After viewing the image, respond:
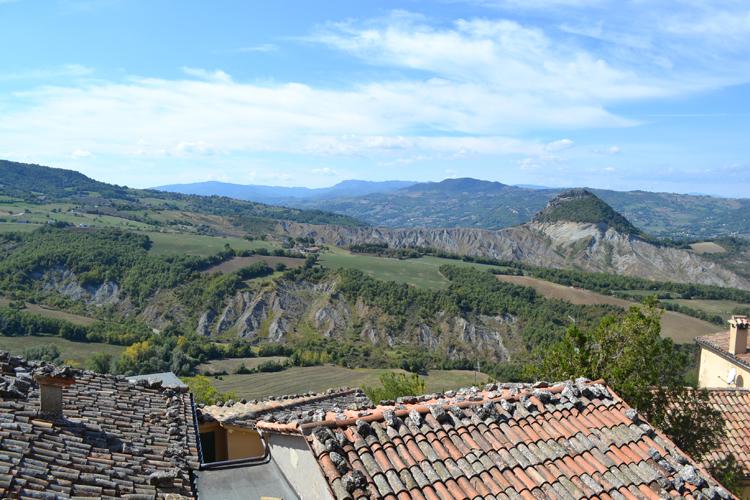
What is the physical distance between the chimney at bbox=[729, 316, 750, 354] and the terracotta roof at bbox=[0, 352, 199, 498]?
20.3 metres

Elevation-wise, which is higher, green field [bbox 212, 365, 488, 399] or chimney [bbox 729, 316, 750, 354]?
chimney [bbox 729, 316, 750, 354]

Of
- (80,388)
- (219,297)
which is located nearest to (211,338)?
(219,297)

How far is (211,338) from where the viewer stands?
89062 millimetres

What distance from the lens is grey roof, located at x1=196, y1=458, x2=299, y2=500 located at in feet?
29.8

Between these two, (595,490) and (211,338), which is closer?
(595,490)

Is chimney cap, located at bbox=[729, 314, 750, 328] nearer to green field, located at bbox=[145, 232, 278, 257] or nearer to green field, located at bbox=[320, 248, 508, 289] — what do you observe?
green field, located at bbox=[320, 248, 508, 289]

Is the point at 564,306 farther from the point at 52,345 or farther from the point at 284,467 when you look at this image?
the point at 284,467

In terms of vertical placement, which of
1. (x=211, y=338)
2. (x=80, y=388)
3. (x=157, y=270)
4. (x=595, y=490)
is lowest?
(x=211, y=338)

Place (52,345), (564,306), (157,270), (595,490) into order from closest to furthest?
1. (595,490)
2. (52,345)
3. (564,306)
4. (157,270)

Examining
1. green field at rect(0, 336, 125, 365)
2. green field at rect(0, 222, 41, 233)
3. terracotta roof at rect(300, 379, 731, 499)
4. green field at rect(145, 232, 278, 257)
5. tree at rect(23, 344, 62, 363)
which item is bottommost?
green field at rect(0, 336, 125, 365)

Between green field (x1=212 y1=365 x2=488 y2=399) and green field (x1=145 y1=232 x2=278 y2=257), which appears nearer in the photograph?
green field (x1=212 y1=365 x2=488 y2=399)

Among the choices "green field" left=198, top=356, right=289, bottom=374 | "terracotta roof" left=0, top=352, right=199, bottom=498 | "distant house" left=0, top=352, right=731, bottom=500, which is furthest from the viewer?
"green field" left=198, top=356, right=289, bottom=374

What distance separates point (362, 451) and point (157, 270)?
4205 inches

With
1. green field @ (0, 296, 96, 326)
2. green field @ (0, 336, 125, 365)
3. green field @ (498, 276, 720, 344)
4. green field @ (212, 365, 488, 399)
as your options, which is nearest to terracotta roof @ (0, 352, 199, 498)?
green field @ (212, 365, 488, 399)
